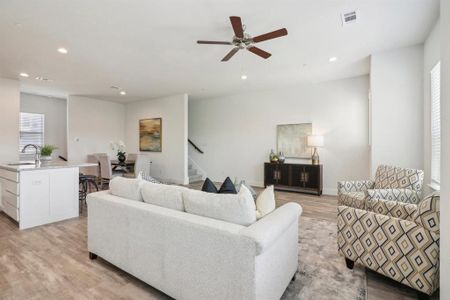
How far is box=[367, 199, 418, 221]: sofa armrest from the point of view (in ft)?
A: 6.53

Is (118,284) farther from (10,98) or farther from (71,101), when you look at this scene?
(71,101)

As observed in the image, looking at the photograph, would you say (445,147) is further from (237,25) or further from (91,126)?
(91,126)

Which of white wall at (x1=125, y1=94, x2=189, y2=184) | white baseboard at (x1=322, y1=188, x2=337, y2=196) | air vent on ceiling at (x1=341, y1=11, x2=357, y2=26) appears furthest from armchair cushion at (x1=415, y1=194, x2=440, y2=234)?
white wall at (x1=125, y1=94, x2=189, y2=184)

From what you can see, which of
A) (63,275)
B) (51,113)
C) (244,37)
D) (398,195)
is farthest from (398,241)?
(51,113)

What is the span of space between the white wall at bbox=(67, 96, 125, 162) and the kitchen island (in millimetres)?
3338

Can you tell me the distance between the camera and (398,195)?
2.76 metres

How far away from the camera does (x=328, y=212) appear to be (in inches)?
157

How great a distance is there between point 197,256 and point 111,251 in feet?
3.62

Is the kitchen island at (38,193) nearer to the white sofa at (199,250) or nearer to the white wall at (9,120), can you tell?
the white wall at (9,120)

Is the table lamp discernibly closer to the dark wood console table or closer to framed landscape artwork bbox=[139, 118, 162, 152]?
the dark wood console table

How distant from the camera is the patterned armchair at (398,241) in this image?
5.38 ft

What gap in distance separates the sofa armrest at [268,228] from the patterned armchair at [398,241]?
0.75 m

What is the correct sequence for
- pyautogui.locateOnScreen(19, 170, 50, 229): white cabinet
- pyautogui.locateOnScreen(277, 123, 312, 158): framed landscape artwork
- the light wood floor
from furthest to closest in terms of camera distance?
pyautogui.locateOnScreen(277, 123, 312, 158): framed landscape artwork, pyautogui.locateOnScreen(19, 170, 50, 229): white cabinet, the light wood floor

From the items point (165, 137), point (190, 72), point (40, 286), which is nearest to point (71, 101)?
point (165, 137)
